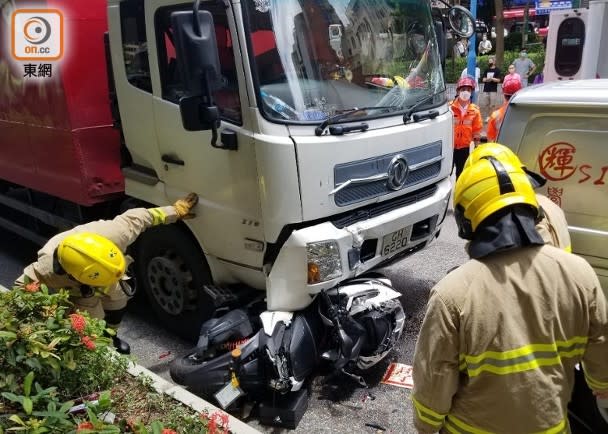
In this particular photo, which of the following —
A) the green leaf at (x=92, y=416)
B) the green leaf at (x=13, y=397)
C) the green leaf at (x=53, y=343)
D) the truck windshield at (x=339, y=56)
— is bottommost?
the green leaf at (x=92, y=416)

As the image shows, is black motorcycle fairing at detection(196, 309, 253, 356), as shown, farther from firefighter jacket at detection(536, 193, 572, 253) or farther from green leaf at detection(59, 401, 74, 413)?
firefighter jacket at detection(536, 193, 572, 253)

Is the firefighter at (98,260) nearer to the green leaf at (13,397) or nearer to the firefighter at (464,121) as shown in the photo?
the green leaf at (13,397)

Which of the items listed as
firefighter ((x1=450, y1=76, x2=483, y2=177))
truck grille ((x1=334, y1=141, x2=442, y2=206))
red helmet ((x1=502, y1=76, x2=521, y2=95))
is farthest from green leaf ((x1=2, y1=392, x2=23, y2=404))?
red helmet ((x1=502, y1=76, x2=521, y2=95))

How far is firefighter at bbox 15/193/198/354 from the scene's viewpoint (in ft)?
9.81

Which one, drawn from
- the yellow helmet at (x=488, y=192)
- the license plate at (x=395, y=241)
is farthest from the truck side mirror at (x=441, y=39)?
the yellow helmet at (x=488, y=192)

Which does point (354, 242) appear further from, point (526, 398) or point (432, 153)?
point (526, 398)

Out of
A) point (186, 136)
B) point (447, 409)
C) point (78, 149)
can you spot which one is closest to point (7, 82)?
point (78, 149)

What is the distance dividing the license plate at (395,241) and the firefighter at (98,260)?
1.26 metres

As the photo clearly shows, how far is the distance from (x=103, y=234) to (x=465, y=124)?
4.76 meters

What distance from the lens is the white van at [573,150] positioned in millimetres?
2508

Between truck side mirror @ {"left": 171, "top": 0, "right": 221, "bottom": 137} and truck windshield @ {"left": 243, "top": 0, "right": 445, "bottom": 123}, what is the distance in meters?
0.27

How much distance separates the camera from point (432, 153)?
384cm

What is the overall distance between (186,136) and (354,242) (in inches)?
50.3

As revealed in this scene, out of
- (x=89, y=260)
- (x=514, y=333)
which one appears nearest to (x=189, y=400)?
(x=89, y=260)
